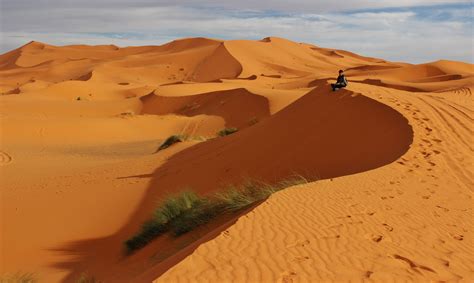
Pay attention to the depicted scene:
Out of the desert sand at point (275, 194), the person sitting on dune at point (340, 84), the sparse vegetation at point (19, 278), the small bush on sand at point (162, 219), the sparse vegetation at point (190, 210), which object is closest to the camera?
the desert sand at point (275, 194)

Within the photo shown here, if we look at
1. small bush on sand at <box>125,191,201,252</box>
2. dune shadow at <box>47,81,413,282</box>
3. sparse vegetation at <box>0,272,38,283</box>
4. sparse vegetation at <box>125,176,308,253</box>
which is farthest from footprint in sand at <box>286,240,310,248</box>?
sparse vegetation at <box>0,272,38,283</box>

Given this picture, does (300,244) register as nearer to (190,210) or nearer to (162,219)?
(190,210)

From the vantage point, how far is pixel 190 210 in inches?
348

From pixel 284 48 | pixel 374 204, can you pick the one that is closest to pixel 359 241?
pixel 374 204

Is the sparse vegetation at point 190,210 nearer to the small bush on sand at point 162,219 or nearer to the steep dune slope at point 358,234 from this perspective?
the small bush on sand at point 162,219

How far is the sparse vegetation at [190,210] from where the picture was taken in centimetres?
819

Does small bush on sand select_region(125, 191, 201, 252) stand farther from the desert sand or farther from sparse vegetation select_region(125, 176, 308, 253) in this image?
the desert sand

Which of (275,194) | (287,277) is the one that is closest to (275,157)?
(275,194)

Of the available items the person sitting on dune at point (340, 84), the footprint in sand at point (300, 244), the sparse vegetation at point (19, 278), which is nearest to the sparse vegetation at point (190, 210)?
the sparse vegetation at point (19, 278)

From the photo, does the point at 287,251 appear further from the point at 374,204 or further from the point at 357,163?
the point at 357,163

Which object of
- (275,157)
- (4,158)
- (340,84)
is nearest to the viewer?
(275,157)

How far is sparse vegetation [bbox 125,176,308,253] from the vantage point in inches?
322

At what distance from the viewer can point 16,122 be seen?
26.0 meters

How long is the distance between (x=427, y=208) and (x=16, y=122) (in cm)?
2295
